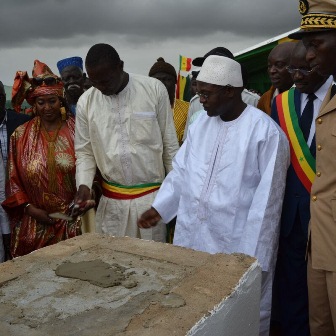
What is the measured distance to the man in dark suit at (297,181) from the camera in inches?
113

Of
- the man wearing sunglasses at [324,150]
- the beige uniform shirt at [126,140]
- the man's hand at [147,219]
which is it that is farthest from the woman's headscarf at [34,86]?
the man wearing sunglasses at [324,150]

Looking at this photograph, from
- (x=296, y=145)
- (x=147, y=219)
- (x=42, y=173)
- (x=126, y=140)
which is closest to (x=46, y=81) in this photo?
(x=42, y=173)

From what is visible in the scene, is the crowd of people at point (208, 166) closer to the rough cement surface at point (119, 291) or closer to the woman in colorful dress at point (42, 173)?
the woman in colorful dress at point (42, 173)

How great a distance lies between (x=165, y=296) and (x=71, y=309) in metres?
0.37

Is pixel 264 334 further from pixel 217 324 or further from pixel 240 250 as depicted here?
pixel 217 324

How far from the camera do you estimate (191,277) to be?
2.18 metres

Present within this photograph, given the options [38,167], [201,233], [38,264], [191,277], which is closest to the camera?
[191,277]

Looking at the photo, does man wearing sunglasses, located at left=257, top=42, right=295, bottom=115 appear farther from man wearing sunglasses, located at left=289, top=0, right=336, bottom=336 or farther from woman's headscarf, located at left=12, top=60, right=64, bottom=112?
woman's headscarf, located at left=12, top=60, right=64, bottom=112

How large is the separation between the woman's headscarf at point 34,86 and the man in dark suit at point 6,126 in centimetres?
13

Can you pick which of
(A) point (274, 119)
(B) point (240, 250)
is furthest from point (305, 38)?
(B) point (240, 250)

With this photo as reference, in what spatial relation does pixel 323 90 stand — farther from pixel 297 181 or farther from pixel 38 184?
pixel 38 184

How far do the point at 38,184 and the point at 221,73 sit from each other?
5.85 ft

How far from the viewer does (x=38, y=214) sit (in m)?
3.88

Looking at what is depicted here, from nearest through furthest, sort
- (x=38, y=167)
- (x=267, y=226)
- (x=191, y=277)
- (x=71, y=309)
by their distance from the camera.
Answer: (x=71, y=309)
(x=191, y=277)
(x=267, y=226)
(x=38, y=167)
